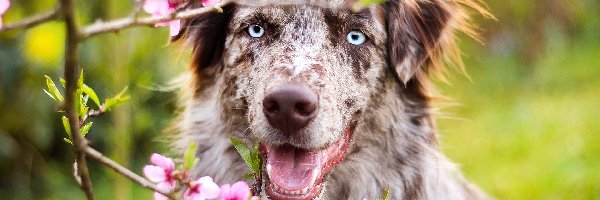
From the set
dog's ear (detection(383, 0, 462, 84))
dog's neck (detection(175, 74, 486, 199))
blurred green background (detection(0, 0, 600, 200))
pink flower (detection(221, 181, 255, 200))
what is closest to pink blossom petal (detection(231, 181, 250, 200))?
pink flower (detection(221, 181, 255, 200))

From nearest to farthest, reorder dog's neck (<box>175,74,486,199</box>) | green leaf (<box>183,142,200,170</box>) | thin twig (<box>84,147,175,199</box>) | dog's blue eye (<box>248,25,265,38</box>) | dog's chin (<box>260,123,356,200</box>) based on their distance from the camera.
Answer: thin twig (<box>84,147,175,199</box>), green leaf (<box>183,142,200,170</box>), dog's chin (<box>260,123,356,200</box>), dog's blue eye (<box>248,25,265,38</box>), dog's neck (<box>175,74,486,199</box>)

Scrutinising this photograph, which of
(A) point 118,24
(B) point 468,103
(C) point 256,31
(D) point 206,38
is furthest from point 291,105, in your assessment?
(B) point 468,103

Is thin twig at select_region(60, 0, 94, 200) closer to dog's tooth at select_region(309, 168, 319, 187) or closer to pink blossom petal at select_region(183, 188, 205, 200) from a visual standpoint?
pink blossom petal at select_region(183, 188, 205, 200)

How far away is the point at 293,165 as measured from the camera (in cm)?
349

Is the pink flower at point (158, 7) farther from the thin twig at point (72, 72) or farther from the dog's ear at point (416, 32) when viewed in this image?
the dog's ear at point (416, 32)

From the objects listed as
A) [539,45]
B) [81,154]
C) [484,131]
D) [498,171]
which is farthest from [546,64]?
[81,154]

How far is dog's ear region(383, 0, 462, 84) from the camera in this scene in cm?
396

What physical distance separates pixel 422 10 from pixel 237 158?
3.23ft

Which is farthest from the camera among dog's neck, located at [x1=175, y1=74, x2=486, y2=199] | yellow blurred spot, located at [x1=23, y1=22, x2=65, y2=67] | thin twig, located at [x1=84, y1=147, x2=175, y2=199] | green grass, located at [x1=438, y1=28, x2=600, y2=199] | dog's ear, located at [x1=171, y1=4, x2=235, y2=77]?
green grass, located at [x1=438, y1=28, x2=600, y2=199]

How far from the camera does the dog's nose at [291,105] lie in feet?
10.6

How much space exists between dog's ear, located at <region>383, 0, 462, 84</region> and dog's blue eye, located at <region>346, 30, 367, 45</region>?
0.52ft

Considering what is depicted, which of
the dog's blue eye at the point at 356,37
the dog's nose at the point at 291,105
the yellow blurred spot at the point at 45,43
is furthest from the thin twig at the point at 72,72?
the yellow blurred spot at the point at 45,43

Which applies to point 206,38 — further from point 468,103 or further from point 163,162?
point 468,103

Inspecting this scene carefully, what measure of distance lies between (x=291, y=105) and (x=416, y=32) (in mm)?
1014
